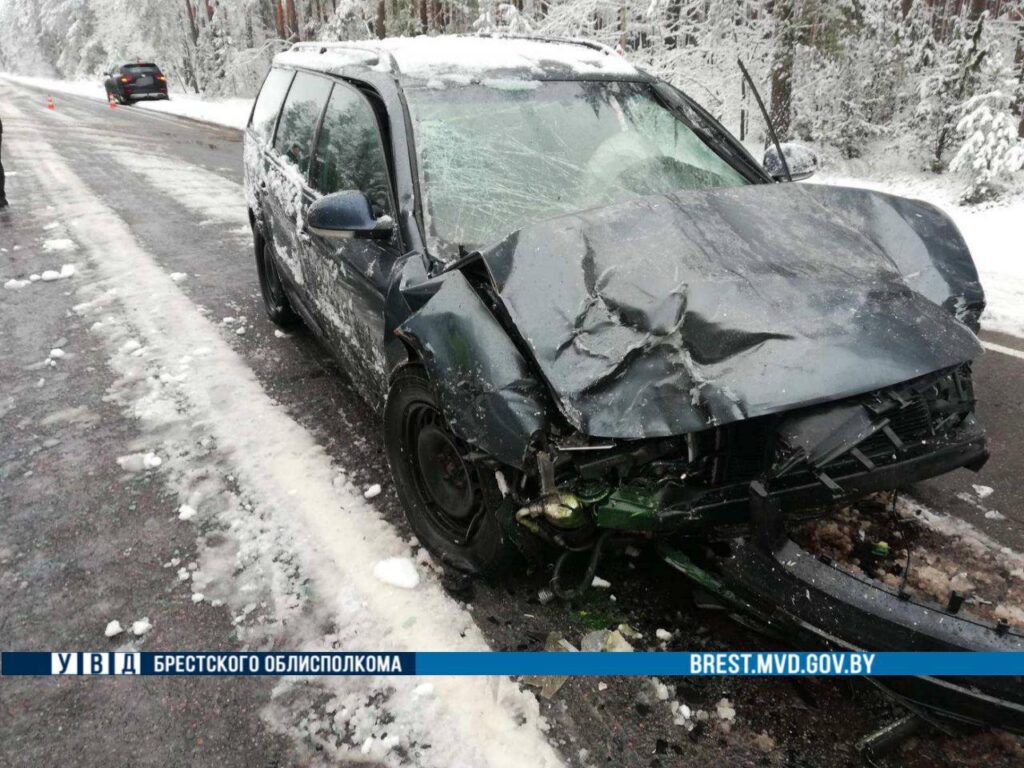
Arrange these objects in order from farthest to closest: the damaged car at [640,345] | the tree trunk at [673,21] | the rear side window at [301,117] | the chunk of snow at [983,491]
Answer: the tree trunk at [673,21]
the rear side window at [301,117]
the chunk of snow at [983,491]
the damaged car at [640,345]

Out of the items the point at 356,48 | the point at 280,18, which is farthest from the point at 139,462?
the point at 280,18

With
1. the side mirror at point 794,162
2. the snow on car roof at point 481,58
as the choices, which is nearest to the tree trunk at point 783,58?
the side mirror at point 794,162

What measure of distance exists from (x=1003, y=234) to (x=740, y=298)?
24.2 feet

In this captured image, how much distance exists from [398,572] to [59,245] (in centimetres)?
720

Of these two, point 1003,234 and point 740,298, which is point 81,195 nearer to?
point 740,298

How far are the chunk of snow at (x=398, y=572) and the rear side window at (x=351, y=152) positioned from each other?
1450 millimetres

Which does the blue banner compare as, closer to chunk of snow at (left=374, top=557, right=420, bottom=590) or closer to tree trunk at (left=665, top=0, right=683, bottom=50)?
chunk of snow at (left=374, top=557, right=420, bottom=590)

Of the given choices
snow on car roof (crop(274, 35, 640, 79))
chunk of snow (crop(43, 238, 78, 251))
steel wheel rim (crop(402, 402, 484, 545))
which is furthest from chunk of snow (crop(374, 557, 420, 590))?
chunk of snow (crop(43, 238, 78, 251))

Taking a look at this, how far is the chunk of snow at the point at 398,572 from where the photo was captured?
2.67 meters

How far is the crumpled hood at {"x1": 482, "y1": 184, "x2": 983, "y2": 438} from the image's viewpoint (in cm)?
194

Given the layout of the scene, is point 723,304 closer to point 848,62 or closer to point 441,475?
point 441,475

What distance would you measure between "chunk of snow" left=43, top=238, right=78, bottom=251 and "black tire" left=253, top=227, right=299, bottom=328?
3673mm

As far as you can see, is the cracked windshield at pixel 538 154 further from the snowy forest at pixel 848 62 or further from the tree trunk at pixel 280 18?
the tree trunk at pixel 280 18

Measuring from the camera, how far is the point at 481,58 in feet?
11.2
